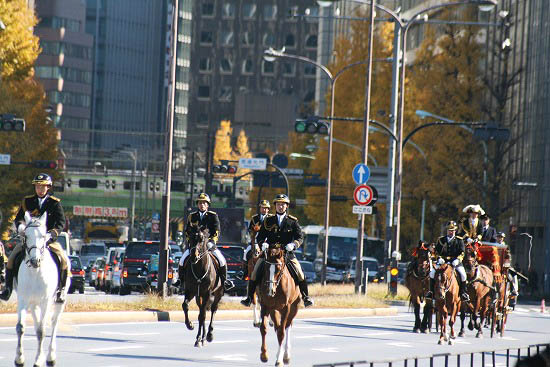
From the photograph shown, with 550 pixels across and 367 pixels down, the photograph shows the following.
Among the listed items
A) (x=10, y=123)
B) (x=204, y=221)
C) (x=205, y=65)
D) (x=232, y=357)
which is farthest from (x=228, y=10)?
(x=232, y=357)

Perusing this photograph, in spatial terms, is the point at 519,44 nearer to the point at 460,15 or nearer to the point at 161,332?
the point at 460,15

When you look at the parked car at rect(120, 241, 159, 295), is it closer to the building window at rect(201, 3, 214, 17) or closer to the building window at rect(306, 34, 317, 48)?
the building window at rect(201, 3, 214, 17)

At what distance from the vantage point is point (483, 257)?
26453 mm

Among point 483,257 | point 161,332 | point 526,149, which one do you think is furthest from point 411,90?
point 161,332

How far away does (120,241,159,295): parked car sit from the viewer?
41688 millimetres

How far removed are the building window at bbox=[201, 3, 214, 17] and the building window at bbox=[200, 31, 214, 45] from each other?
253cm

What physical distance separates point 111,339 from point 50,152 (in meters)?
48.3

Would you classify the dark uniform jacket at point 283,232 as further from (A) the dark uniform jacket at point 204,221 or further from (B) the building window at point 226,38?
(B) the building window at point 226,38

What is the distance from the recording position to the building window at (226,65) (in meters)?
185

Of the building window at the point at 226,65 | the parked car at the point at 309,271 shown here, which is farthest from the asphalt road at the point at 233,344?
the building window at the point at 226,65

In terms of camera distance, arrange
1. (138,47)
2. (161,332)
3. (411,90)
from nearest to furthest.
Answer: (161,332) → (411,90) → (138,47)

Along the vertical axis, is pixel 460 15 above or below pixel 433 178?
above

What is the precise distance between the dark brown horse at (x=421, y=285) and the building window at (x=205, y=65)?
517 ft

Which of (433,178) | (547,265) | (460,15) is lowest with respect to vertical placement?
(547,265)
